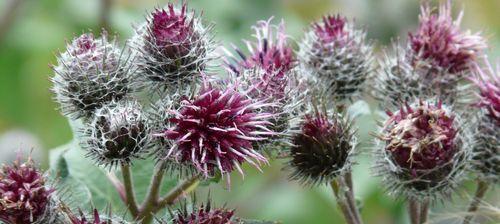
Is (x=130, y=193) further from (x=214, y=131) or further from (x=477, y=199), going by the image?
(x=477, y=199)

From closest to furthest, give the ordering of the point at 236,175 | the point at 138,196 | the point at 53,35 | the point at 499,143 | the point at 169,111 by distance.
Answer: the point at 169,111
the point at 499,143
the point at 138,196
the point at 236,175
the point at 53,35

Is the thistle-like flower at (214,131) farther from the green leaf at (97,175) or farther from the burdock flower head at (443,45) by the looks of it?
the burdock flower head at (443,45)

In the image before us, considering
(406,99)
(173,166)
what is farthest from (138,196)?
(406,99)

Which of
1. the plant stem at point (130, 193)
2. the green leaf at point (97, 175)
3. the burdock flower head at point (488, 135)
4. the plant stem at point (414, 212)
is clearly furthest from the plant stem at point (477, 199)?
the plant stem at point (130, 193)

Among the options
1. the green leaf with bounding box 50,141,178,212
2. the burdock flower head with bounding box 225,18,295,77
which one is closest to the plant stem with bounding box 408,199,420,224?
the burdock flower head with bounding box 225,18,295,77

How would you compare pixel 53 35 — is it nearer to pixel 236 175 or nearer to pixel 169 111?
pixel 236 175

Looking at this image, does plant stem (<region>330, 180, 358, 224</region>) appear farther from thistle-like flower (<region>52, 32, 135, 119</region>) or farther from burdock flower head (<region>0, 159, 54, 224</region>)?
burdock flower head (<region>0, 159, 54, 224</region>)

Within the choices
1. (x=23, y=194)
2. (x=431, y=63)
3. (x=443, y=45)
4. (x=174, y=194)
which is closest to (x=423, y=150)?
(x=431, y=63)
